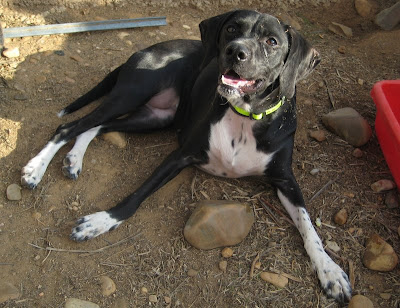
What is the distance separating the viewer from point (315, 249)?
3047 mm

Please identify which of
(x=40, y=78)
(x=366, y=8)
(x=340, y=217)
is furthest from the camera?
(x=366, y=8)

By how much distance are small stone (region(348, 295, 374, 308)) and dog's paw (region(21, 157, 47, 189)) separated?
6.95 ft

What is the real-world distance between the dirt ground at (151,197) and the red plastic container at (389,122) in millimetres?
182

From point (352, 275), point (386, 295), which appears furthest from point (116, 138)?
point (386, 295)

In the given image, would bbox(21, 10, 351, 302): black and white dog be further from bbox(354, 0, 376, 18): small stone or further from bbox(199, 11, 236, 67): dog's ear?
bbox(354, 0, 376, 18): small stone

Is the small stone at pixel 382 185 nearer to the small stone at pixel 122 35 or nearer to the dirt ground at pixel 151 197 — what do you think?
the dirt ground at pixel 151 197

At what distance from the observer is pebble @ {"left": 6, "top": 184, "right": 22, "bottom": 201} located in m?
3.17

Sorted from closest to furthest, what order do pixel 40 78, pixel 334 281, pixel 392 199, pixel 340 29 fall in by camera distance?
pixel 334 281
pixel 392 199
pixel 40 78
pixel 340 29

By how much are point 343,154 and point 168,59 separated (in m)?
1.53

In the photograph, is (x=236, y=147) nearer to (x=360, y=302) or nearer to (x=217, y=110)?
(x=217, y=110)

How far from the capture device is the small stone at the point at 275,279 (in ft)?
9.54

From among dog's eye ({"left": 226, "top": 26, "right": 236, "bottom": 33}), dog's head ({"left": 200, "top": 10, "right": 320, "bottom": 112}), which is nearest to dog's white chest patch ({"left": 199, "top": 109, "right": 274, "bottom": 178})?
dog's head ({"left": 200, "top": 10, "right": 320, "bottom": 112})

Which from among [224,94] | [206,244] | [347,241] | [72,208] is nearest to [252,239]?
[206,244]

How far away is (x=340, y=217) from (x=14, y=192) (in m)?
2.15
